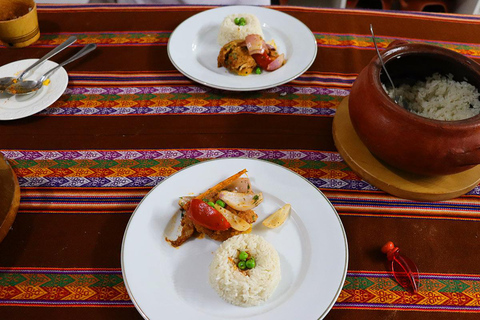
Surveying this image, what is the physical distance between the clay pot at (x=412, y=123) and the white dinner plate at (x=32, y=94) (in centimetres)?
98

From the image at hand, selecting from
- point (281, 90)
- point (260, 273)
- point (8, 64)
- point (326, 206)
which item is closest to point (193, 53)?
point (281, 90)

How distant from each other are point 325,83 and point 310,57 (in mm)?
116

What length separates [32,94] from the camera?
1.37 m

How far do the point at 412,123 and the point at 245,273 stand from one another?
54cm

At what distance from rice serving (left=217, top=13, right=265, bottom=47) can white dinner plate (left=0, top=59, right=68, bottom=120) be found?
1.99 ft

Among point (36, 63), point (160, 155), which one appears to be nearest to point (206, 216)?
point (160, 155)

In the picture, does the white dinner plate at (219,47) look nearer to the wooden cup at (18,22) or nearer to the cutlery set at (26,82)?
the cutlery set at (26,82)

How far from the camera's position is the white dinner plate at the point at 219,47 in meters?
1.42

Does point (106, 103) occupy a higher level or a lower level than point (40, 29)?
lower

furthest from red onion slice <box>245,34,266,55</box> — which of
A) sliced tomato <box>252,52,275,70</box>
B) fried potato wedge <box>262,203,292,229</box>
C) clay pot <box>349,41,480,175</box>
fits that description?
fried potato wedge <box>262,203,292,229</box>

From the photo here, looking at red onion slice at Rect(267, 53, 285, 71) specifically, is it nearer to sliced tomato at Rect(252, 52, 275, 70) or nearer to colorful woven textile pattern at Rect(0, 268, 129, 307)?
sliced tomato at Rect(252, 52, 275, 70)

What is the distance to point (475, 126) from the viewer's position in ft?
3.08

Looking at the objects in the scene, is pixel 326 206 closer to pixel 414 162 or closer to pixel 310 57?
pixel 414 162

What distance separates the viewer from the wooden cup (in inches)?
60.4
